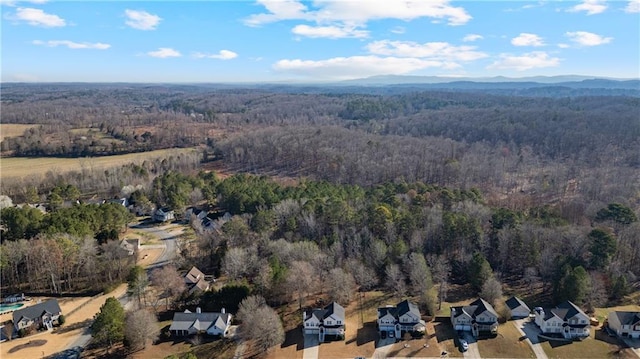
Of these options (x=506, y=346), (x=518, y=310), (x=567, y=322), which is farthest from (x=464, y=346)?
(x=567, y=322)

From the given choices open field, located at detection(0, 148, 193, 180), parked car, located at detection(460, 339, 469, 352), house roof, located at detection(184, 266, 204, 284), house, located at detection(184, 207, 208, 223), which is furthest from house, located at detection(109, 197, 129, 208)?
parked car, located at detection(460, 339, 469, 352)

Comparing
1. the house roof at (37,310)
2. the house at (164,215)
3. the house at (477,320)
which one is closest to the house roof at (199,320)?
the house roof at (37,310)

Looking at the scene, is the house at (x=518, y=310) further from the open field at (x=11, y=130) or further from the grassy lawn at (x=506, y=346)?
the open field at (x=11, y=130)

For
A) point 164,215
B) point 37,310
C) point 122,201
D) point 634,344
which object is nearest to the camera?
point 634,344

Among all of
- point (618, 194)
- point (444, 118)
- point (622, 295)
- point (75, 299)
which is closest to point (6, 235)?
point (75, 299)

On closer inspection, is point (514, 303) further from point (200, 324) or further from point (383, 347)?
point (200, 324)
